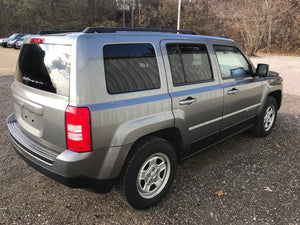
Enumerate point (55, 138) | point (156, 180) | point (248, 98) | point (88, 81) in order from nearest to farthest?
point (88, 81) → point (55, 138) → point (156, 180) → point (248, 98)

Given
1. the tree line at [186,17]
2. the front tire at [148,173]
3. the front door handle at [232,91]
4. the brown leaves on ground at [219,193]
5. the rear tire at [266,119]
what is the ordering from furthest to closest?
the tree line at [186,17]
the rear tire at [266,119]
the front door handle at [232,91]
the brown leaves on ground at [219,193]
the front tire at [148,173]

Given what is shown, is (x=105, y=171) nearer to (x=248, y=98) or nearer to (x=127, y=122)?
(x=127, y=122)

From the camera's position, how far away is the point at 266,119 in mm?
4652

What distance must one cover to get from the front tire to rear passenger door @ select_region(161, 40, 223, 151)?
1.11 ft

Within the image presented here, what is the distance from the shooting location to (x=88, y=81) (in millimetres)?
2061

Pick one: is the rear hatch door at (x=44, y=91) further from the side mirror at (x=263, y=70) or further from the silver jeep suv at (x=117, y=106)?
the side mirror at (x=263, y=70)

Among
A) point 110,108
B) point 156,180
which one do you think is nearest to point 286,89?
point 156,180

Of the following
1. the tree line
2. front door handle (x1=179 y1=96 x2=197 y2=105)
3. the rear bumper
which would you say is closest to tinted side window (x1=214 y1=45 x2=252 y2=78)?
front door handle (x1=179 y1=96 x2=197 y2=105)

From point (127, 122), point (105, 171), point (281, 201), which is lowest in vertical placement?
point (281, 201)

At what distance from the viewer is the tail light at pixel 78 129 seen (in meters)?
2.03

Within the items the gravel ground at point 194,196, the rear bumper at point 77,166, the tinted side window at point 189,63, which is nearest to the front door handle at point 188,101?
the tinted side window at point 189,63

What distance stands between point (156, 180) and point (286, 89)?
8341 mm

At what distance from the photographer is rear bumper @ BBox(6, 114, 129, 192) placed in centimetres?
211

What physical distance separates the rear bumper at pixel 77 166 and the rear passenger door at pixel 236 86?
193 centimetres
